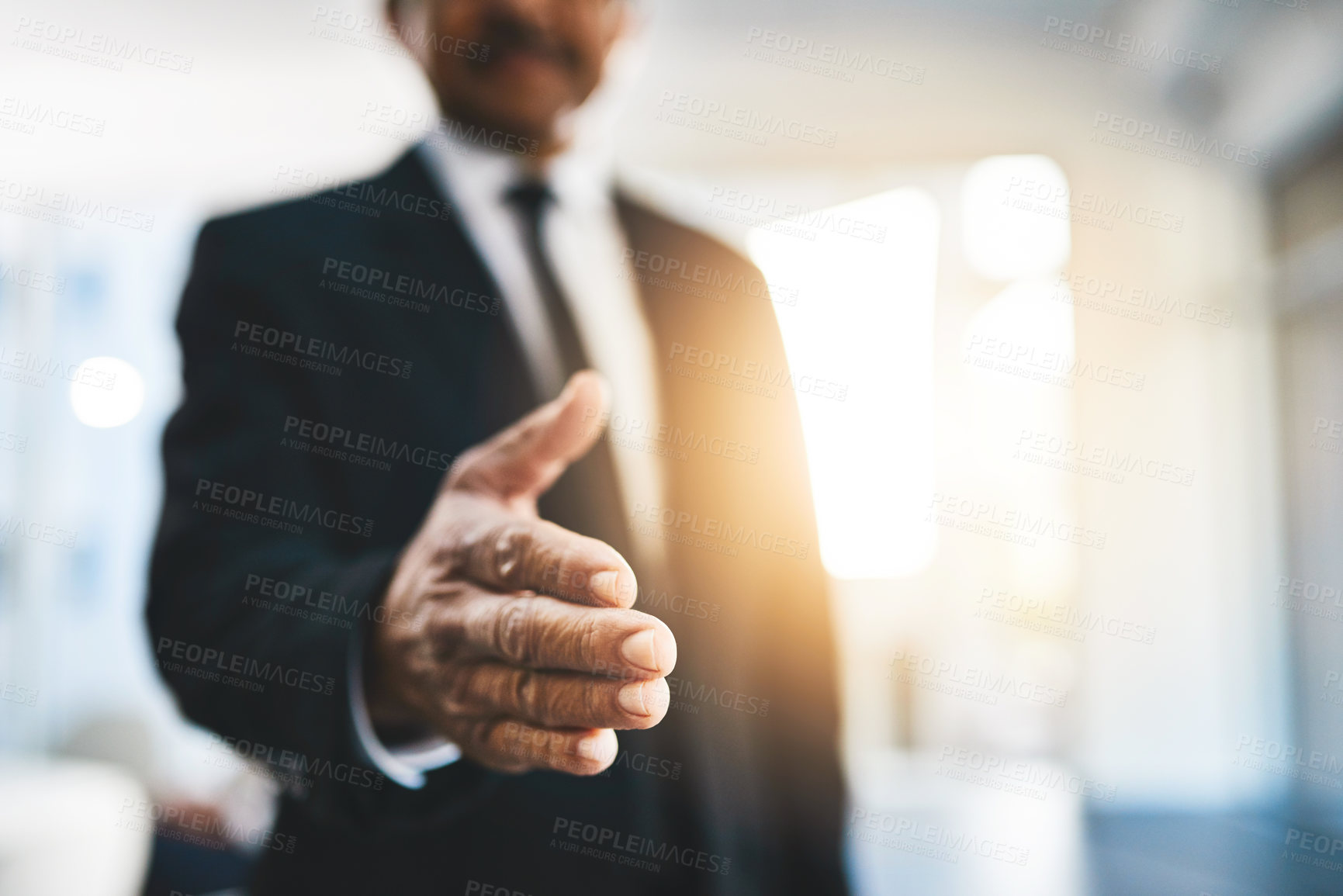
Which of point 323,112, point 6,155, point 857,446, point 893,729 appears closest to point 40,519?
point 6,155

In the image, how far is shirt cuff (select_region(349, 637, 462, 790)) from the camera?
0.48 metres

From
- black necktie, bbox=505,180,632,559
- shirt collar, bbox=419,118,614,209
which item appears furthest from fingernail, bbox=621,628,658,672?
shirt collar, bbox=419,118,614,209

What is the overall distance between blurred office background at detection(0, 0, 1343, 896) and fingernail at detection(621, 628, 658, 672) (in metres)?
1.19

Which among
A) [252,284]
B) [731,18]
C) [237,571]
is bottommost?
[237,571]

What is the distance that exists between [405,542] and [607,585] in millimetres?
491

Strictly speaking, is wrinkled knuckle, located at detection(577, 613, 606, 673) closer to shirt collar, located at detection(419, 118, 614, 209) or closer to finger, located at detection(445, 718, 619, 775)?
finger, located at detection(445, 718, 619, 775)

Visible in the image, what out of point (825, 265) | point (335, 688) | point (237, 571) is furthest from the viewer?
point (825, 265)

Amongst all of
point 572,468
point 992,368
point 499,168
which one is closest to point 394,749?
point 572,468

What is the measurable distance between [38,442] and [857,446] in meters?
2.18

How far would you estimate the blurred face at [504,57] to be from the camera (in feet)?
2.68

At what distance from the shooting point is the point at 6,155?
6.45ft

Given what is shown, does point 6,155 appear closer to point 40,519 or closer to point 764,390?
point 40,519

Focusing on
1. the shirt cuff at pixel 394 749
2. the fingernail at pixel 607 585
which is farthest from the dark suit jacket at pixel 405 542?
the fingernail at pixel 607 585

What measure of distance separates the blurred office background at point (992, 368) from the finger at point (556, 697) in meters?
1.14
